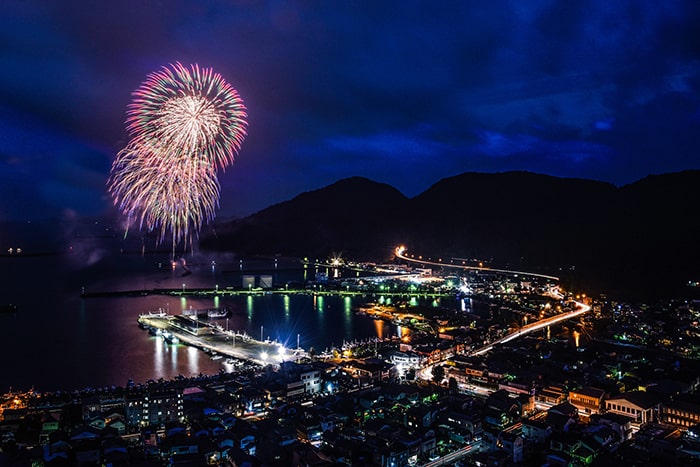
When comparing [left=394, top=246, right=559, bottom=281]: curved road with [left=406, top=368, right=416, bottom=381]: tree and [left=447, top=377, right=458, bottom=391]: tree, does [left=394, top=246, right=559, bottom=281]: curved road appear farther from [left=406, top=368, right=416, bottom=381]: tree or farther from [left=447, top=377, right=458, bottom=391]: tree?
[left=447, top=377, right=458, bottom=391]: tree

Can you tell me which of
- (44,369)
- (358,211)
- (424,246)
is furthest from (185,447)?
(358,211)

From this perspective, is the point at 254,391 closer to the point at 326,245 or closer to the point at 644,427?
the point at 644,427

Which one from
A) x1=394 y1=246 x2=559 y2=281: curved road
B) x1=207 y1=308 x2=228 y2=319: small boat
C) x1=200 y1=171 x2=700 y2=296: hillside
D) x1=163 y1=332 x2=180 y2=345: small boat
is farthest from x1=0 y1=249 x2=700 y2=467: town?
x1=394 y1=246 x2=559 y2=281: curved road

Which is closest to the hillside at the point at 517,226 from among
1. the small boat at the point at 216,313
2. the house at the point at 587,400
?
the house at the point at 587,400

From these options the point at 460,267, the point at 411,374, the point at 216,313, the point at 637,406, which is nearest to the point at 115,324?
the point at 216,313

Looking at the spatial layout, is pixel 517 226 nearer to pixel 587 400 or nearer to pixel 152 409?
pixel 587 400

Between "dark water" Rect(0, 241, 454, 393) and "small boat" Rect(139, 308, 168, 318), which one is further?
"small boat" Rect(139, 308, 168, 318)

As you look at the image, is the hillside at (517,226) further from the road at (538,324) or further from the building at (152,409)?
the building at (152,409)
